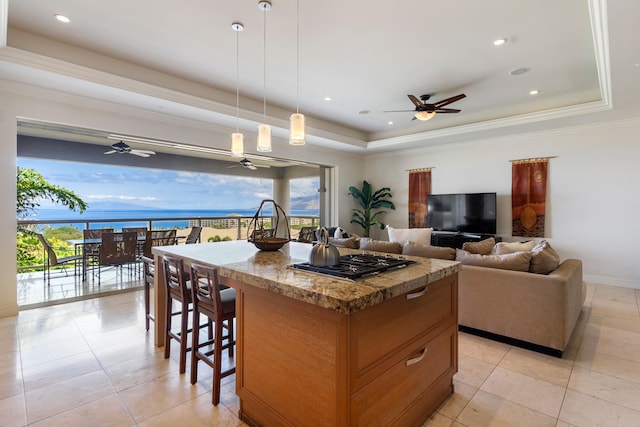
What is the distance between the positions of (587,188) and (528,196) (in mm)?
816

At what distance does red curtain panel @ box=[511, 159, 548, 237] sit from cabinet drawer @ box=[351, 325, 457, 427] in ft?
14.8

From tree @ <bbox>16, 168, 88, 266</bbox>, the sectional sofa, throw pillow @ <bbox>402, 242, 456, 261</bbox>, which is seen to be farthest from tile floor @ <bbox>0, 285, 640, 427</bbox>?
tree @ <bbox>16, 168, 88, 266</bbox>

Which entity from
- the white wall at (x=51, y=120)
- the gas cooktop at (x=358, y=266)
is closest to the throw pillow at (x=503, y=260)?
the gas cooktop at (x=358, y=266)

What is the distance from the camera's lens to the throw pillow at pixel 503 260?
9.14 feet

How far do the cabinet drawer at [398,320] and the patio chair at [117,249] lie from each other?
15.3ft

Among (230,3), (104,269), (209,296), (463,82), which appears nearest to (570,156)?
(463,82)

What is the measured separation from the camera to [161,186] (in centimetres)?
1058

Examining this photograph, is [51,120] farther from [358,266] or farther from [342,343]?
[342,343]

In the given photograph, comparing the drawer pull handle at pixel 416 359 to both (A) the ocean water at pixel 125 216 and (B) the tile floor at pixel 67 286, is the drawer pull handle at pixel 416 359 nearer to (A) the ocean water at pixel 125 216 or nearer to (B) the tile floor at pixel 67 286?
(B) the tile floor at pixel 67 286

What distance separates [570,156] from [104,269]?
8.88 m

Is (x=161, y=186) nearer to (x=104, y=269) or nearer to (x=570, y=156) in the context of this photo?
(x=104, y=269)

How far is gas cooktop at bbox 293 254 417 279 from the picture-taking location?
155 cm

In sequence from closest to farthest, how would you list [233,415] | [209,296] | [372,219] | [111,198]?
[233,415]
[209,296]
[372,219]
[111,198]

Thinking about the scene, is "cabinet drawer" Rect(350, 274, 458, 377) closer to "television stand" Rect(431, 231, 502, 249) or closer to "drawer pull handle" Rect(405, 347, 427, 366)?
"drawer pull handle" Rect(405, 347, 427, 366)
